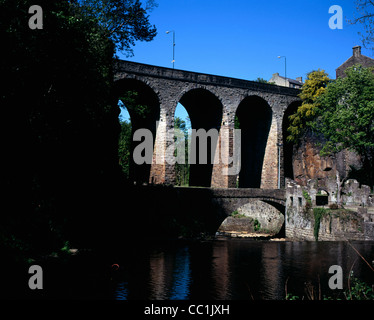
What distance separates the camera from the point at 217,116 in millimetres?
30500

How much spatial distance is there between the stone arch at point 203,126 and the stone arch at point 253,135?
3.30 m

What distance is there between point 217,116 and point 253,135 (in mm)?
6049

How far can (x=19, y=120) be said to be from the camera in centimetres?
1255

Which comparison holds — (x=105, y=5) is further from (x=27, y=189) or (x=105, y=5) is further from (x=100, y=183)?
(x=27, y=189)

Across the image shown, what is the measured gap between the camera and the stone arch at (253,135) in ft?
109

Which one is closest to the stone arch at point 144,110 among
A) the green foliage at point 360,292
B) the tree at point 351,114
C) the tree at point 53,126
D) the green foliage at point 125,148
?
the tree at point 53,126

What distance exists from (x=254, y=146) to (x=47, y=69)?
24.1m

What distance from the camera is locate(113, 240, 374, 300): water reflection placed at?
10.9m

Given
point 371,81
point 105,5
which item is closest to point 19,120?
point 105,5

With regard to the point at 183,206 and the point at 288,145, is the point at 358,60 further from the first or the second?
the point at 183,206

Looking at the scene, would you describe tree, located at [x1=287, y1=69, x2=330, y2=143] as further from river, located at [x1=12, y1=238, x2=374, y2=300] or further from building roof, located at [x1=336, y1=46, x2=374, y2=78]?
river, located at [x1=12, y1=238, x2=374, y2=300]

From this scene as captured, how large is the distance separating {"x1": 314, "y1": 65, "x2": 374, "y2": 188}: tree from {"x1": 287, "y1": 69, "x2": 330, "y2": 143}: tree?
1469 millimetres

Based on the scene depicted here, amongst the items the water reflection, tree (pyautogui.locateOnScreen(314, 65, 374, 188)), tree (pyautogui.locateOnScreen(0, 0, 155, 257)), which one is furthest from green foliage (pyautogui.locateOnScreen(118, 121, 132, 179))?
the water reflection

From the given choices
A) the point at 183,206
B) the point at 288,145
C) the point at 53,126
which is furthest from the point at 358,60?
the point at 53,126
